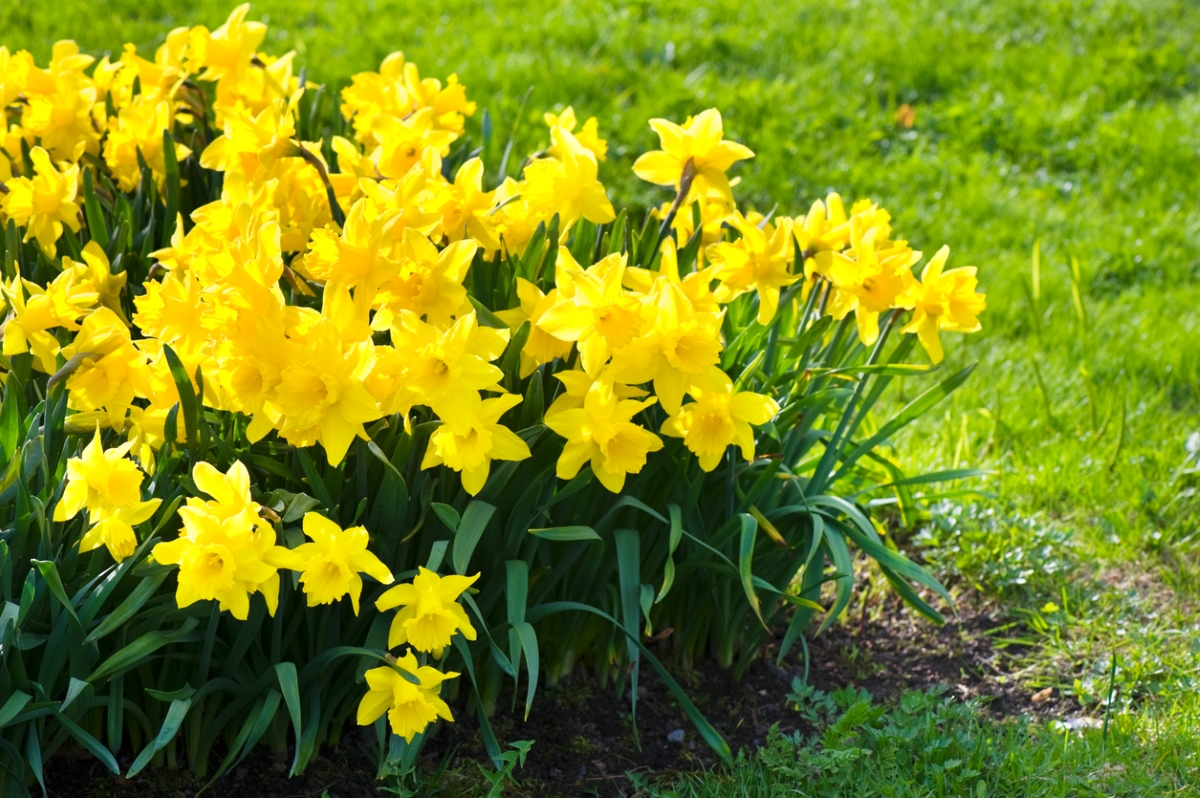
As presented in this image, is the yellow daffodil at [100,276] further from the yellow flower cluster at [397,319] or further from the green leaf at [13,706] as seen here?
the green leaf at [13,706]

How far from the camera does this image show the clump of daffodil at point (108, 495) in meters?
1.57

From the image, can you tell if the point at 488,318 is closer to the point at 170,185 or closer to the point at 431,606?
the point at 431,606

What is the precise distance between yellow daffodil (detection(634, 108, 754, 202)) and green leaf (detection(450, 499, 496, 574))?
0.72m

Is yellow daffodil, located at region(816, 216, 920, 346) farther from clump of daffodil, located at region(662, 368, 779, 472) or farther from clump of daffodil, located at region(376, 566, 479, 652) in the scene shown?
clump of daffodil, located at region(376, 566, 479, 652)

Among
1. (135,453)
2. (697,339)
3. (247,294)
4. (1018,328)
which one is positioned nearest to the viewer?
(247,294)

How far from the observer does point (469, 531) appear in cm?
175

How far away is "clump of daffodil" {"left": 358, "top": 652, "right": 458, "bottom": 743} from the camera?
1689 mm

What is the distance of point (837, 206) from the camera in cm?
219

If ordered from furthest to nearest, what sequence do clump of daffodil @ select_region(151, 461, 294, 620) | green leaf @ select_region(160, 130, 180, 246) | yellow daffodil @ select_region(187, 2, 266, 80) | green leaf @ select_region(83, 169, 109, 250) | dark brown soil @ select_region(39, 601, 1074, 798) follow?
yellow daffodil @ select_region(187, 2, 266, 80) → green leaf @ select_region(160, 130, 180, 246) → green leaf @ select_region(83, 169, 109, 250) → dark brown soil @ select_region(39, 601, 1074, 798) → clump of daffodil @ select_region(151, 461, 294, 620)

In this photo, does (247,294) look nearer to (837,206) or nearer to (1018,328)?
(837,206)

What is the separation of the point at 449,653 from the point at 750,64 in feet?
12.6

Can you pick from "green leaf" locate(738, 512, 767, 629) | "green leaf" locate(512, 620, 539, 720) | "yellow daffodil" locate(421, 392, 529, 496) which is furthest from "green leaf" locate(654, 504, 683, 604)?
"yellow daffodil" locate(421, 392, 529, 496)

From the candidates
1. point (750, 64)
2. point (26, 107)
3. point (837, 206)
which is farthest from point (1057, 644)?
point (750, 64)

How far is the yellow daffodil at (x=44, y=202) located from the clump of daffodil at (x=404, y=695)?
116 centimetres
